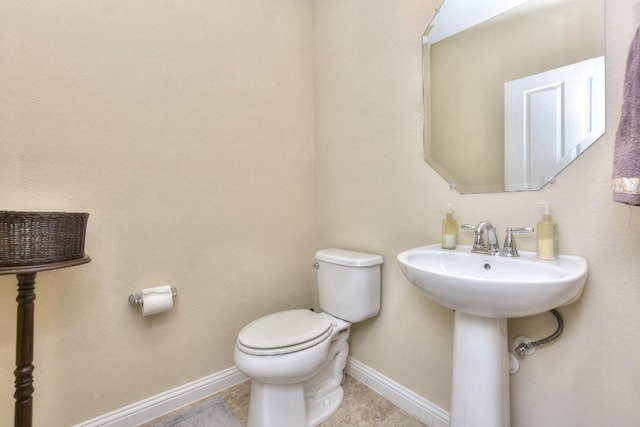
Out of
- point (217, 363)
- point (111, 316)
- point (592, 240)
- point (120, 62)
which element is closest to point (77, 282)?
point (111, 316)

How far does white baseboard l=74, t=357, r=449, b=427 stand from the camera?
128 cm

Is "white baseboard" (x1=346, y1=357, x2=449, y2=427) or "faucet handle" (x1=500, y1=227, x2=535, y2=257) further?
"white baseboard" (x1=346, y1=357, x2=449, y2=427)

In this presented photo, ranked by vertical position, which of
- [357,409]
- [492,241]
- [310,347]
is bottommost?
[357,409]

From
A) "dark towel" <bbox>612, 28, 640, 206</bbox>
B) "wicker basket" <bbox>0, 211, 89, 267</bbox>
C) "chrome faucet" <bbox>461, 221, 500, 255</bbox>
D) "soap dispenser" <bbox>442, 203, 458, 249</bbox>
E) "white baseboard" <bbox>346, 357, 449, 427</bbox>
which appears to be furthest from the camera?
"white baseboard" <bbox>346, 357, 449, 427</bbox>

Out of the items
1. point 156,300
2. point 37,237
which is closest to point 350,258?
point 156,300

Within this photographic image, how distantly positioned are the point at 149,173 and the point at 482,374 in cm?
153

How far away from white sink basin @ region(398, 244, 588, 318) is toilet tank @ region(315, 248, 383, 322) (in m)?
0.38

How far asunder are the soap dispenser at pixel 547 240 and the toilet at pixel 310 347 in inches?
26.8

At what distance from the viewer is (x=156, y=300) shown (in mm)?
1307

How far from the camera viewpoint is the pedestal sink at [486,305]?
768 millimetres

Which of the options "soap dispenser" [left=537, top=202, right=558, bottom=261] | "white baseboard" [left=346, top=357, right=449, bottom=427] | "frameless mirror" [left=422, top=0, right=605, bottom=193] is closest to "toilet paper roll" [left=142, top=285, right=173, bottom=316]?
"white baseboard" [left=346, top=357, right=449, bottom=427]

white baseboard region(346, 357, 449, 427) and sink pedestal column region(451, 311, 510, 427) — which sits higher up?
sink pedestal column region(451, 311, 510, 427)

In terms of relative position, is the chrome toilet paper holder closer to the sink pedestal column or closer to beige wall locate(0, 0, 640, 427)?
beige wall locate(0, 0, 640, 427)

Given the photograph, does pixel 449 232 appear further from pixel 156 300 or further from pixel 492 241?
pixel 156 300
